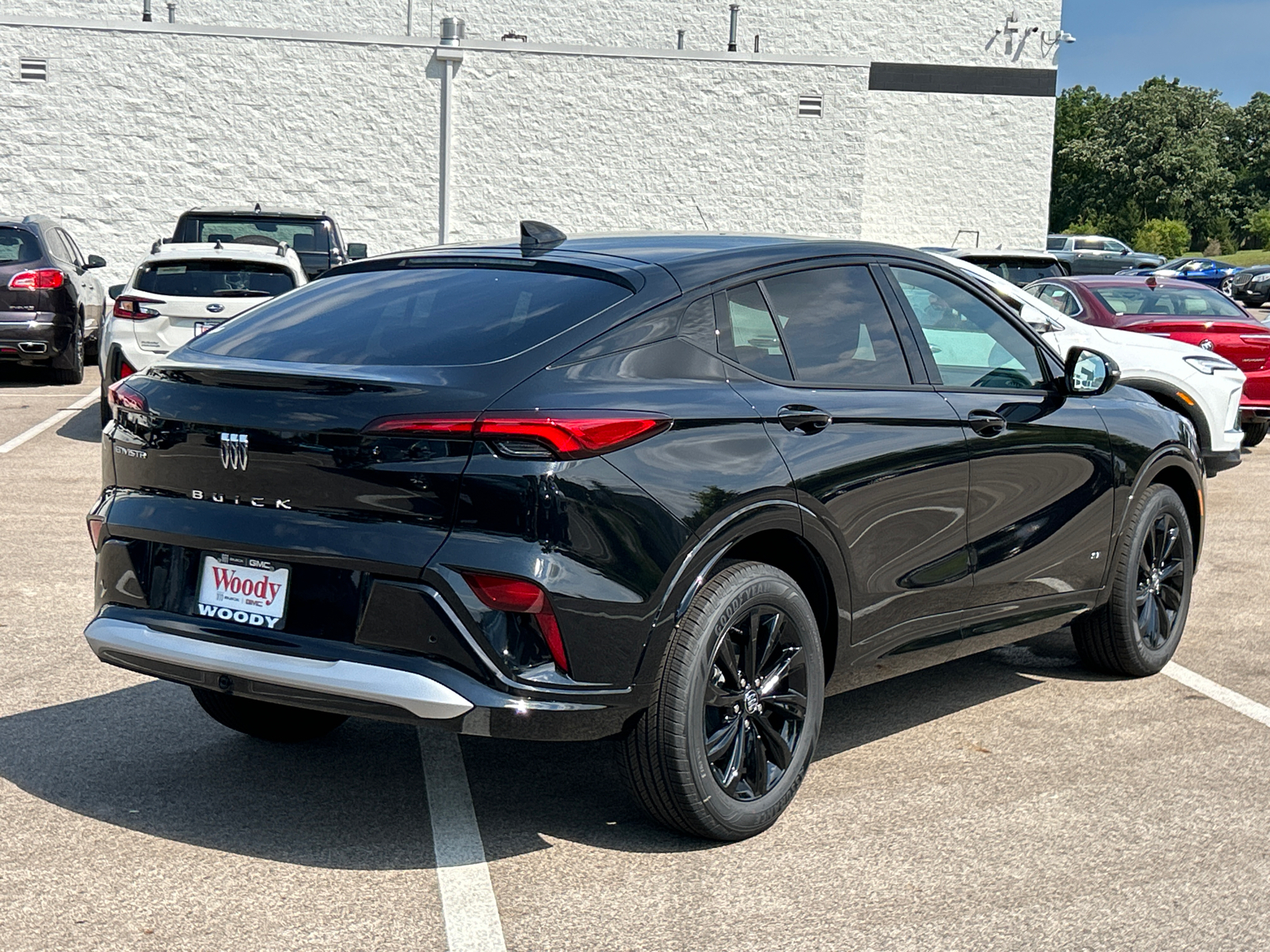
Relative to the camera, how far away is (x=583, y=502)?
148 inches

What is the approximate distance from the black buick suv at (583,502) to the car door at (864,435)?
1 centimetres

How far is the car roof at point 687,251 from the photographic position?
14.6 ft

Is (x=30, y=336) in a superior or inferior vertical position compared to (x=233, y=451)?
inferior

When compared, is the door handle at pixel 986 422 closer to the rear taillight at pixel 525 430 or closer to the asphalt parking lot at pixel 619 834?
the asphalt parking lot at pixel 619 834

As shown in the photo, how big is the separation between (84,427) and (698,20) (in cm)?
2256

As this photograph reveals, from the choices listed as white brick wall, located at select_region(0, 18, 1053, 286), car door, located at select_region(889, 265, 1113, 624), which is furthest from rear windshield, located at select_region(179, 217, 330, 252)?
car door, located at select_region(889, 265, 1113, 624)

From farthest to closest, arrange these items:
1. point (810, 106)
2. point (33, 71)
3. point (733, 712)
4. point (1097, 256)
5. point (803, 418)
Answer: point (1097, 256)
point (810, 106)
point (33, 71)
point (803, 418)
point (733, 712)

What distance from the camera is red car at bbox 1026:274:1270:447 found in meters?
12.5

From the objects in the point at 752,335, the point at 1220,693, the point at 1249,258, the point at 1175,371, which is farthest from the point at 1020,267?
the point at 1249,258

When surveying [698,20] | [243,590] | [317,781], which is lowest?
[317,781]

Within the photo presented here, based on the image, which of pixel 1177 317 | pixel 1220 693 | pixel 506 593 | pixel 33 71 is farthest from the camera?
pixel 33 71

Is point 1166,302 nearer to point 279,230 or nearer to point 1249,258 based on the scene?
point 279,230

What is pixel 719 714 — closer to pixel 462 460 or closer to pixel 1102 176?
pixel 462 460

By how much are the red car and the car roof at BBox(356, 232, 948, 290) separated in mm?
7837
